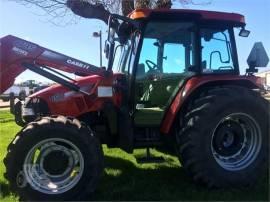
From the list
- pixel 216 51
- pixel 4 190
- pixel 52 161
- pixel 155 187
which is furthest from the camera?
pixel 216 51

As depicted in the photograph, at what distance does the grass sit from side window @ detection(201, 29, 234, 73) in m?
1.69

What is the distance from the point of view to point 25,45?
578 centimetres

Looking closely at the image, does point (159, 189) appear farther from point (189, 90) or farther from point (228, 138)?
point (189, 90)

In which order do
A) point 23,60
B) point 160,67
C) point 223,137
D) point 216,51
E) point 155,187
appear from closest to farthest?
point 155,187 → point 23,60 → point 223,137 → point 160,67 → point 216,51

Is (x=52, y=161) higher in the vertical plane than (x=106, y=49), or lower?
lower

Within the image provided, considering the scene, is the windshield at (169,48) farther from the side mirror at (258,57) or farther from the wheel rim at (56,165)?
the wheel rim at (56,165)

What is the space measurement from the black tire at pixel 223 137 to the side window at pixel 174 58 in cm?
52

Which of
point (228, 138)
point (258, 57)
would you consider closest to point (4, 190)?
point (228, 138)

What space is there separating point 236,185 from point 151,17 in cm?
262

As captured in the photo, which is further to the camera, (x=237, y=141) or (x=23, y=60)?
(x=237, y=141)

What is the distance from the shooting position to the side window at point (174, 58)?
6.04 m

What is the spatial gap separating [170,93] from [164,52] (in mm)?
615

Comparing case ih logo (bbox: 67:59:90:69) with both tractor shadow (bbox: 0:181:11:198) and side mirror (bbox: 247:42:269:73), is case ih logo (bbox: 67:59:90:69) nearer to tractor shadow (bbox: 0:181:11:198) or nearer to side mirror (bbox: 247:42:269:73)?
tractor shadow (bbox: 0:181:11:198)

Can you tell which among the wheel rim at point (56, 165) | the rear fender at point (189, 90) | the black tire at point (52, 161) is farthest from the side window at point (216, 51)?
the wheel rim at point (56, 165)
